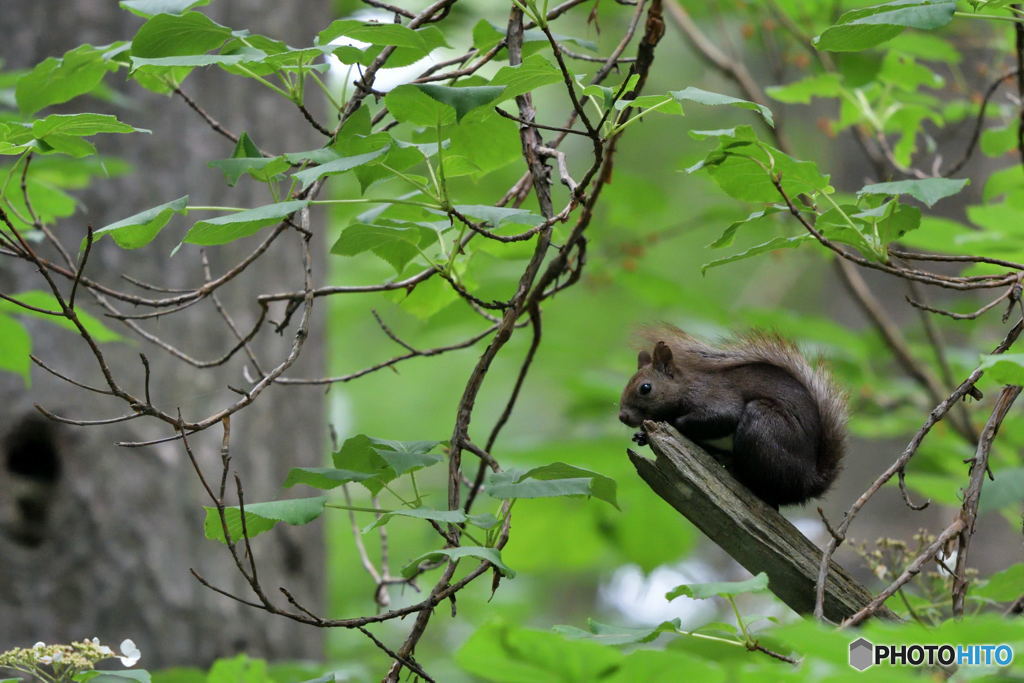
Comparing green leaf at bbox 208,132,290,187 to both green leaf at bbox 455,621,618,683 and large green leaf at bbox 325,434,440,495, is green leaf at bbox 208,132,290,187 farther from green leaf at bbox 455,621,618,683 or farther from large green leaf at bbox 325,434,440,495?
green leaf at bbox 455,621,618,683

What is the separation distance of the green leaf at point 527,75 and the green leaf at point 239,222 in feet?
1.34

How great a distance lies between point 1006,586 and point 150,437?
293 cm

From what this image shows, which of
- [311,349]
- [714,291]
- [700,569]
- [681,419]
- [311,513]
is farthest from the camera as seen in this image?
[714,291]

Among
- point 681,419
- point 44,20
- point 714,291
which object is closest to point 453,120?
point 681,419

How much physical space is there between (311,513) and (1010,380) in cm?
117

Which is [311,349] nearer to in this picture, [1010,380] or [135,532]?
[135,532]

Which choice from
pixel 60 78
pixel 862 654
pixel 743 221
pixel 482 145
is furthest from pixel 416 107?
pixel 862 654

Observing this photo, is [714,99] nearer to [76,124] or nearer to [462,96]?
[462,96]

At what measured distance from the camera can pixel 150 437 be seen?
382cm

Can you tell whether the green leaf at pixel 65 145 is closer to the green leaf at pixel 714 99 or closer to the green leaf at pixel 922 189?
the green leaf at pixel 714 99

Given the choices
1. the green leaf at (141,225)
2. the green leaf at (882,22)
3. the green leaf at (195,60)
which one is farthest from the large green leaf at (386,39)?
→ the green leaf at (882,22)

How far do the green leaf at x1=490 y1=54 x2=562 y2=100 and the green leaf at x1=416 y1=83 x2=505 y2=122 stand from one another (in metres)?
0.02

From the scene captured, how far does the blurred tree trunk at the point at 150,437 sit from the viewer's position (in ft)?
12.1

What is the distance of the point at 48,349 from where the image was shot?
3801mm
